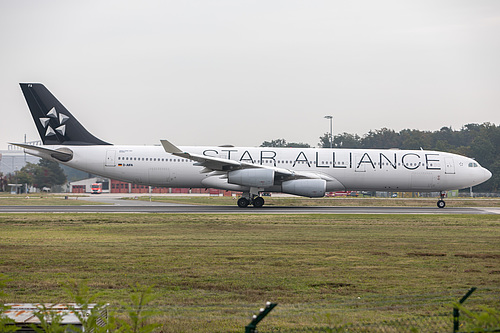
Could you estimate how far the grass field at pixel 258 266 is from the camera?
9.69 m

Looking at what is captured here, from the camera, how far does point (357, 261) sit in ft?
48.1

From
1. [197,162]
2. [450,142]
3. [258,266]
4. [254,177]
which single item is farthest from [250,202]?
[450,142]

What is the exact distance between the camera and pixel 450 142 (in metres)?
121

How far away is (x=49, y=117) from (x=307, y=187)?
55.2 feet

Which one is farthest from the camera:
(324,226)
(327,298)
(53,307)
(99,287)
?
(324,226)

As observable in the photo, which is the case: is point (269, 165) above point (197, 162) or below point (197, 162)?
below

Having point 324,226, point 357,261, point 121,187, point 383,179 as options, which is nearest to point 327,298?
point 357,261

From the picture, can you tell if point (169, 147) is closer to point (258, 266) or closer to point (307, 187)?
point (307, 187)

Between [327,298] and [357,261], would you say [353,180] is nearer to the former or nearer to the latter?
[357,261]

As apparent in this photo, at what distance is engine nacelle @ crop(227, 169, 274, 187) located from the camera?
109ft

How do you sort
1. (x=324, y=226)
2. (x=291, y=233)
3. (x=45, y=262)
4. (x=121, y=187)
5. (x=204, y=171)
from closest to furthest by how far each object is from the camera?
(x=45, y=262) → (x=291, y=233) → (x=324, y=226) → (x=204, y=171) → (x=121, y=187)

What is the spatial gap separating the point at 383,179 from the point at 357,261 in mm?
22671

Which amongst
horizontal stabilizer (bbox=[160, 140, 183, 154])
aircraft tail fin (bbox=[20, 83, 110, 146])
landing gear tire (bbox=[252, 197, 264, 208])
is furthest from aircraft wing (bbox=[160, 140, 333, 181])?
aircraft tail fin (bbox=[20, 83, 110, 146])

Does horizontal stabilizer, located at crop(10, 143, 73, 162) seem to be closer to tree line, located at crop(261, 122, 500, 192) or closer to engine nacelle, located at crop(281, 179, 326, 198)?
engine nacelle, located at crop(281, 179, 326, 198)
